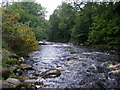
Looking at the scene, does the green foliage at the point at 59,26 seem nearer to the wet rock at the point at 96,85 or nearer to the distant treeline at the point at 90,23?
the distant treeline at the point at 90,23

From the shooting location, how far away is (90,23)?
2305 centimetres

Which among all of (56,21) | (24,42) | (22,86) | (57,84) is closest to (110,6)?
(24,42)

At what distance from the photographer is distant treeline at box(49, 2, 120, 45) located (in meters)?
11.7

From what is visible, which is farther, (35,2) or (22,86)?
(35,2)

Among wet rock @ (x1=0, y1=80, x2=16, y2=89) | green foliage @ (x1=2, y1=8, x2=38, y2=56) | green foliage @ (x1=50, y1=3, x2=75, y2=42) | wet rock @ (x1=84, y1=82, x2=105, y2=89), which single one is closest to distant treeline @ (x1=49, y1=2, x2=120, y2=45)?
green foliage @ (x1=50, y1=3, x2=75, y2=42)

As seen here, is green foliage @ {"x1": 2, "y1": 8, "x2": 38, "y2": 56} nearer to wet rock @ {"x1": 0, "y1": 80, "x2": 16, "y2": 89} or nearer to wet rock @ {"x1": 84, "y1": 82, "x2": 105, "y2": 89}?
wet rock @ {"x1": 0, "y1": 80, "x2": 16, "y2": 89}

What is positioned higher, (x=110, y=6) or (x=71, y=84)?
(x=110, y=6)

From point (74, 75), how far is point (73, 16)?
78.5 feet

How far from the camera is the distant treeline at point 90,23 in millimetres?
11711

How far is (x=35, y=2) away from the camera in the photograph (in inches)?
888

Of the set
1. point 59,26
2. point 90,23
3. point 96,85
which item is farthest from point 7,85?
point 59,26

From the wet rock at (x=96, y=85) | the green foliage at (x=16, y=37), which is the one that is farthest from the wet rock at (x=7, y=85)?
the green foliage at (x=16, y=37)

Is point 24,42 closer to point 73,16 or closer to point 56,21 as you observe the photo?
point 73,16

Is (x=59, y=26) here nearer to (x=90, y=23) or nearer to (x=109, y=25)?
(x=90, y=23)
